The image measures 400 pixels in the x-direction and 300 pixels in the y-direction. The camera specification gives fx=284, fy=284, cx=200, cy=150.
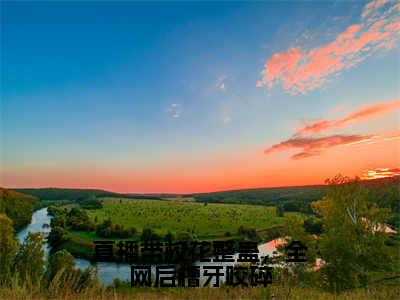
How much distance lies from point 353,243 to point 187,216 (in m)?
90.2

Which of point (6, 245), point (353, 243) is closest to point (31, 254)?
point (6, 245)

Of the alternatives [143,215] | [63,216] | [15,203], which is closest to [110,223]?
[63,216]

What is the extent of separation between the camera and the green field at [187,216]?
10738 cm

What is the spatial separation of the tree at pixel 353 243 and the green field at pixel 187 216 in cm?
5830

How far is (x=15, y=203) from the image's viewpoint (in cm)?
10294

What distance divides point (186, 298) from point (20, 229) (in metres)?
124

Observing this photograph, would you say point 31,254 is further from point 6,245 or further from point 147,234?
point 147,234

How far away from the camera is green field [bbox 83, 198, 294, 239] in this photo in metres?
107

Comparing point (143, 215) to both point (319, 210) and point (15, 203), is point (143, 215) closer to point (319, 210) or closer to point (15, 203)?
point (15, 203)

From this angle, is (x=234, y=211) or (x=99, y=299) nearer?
(x=99, y=299)

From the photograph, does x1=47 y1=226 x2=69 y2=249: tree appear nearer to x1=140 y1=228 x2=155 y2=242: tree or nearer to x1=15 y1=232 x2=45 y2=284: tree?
x1=140 y1=228 x2=155 y2=242: tree

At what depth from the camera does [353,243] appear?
38.2 meters

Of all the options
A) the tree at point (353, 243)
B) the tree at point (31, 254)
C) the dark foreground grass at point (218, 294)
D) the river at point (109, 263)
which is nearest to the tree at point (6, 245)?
the tree at point (31, 254)

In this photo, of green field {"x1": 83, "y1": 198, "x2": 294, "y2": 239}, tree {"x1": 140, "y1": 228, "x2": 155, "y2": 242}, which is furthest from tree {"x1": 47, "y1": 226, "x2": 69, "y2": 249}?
tree {"x1": 140, "y1": 228, "x2": 155, "y2": 242}
